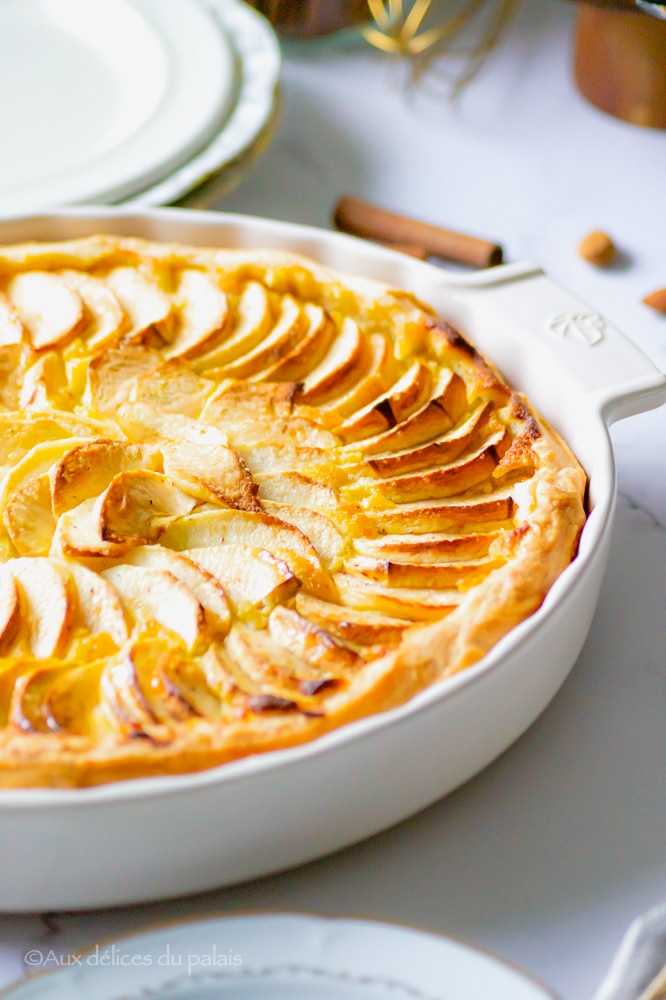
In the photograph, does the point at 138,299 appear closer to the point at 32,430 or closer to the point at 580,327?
the point at 32,430

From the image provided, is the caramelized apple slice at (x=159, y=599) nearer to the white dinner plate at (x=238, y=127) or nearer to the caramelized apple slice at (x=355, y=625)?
the caramelized apple slice at (x=355, y=625)

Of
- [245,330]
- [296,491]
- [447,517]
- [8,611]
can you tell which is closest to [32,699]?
[8,611]

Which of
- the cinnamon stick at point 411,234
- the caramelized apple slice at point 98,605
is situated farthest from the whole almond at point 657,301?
the caramelized apple slice at point 98,605

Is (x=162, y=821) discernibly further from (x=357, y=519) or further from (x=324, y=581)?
(x=357, y=519)

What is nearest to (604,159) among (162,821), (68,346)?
(68,346)

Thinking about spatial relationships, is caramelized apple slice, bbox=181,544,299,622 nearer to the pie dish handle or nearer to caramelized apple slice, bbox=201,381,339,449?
caramelized apple slice, bbox=201,381,339,449
